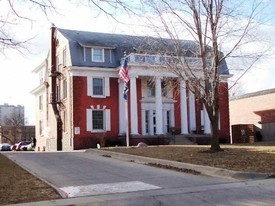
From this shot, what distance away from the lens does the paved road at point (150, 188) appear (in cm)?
1026

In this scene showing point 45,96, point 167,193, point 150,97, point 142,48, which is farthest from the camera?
point 45,96

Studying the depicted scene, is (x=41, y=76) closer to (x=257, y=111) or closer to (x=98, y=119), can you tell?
(x=98, y=119)

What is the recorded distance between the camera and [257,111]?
5353 centimetres

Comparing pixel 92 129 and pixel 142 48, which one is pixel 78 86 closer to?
pixel 92 129

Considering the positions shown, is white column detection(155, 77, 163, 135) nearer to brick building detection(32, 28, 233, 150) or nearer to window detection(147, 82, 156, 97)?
brick building detection(32, 28, 233, 150)

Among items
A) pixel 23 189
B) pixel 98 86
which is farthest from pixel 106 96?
pixel 23 189

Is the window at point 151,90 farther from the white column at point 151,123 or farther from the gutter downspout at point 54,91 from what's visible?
the gutter downspout at point 54,91

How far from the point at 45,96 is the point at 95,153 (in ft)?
79.5

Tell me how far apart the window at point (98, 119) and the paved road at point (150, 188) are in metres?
23.6

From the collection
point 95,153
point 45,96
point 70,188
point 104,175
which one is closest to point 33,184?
point 70,188

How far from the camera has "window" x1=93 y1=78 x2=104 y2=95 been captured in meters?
40.4

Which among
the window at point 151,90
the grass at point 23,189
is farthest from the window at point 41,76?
the grass at point 23,189

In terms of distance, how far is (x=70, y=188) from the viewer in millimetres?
12156

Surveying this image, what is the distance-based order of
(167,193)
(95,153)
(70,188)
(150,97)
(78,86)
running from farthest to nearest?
(150,97), (78,86), (95,153), (70,188), (167,193)
